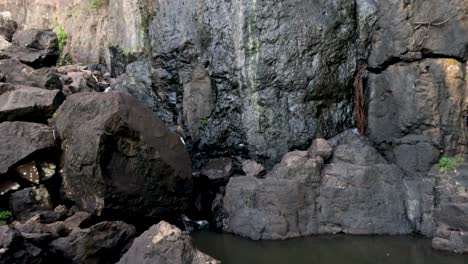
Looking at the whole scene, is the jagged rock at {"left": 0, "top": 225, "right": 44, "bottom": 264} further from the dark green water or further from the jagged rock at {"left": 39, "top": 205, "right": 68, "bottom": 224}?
the dark green water

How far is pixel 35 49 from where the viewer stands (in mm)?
14062

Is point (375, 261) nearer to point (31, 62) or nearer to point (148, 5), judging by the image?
point (148, 5)

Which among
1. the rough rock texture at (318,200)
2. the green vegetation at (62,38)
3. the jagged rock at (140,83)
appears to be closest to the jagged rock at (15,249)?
the rough rock texture at (318,200)

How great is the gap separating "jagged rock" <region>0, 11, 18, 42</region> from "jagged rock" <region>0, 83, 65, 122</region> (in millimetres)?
6641

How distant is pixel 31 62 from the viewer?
13430mm

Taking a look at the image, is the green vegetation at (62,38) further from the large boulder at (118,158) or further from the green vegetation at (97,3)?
the large boulder at (118,158)

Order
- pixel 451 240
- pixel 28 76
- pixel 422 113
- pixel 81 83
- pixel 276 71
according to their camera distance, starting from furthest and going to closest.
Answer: pixel 81 83 < pixel 28 76 < pixel 276 71 < pixel 422 113 < pixel 451 240

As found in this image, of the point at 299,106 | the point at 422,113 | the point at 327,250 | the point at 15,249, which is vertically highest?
the point at 299,106

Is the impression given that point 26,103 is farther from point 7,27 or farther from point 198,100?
point 7,27

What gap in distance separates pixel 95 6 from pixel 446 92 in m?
12.7

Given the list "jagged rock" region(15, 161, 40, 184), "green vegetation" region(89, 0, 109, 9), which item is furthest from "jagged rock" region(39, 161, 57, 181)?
"green vegetation" region(89, 0, 109, 9)

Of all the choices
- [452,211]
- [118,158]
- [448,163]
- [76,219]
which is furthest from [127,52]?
[452,211]

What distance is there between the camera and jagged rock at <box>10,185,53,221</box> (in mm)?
9258

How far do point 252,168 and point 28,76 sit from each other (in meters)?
6.32
